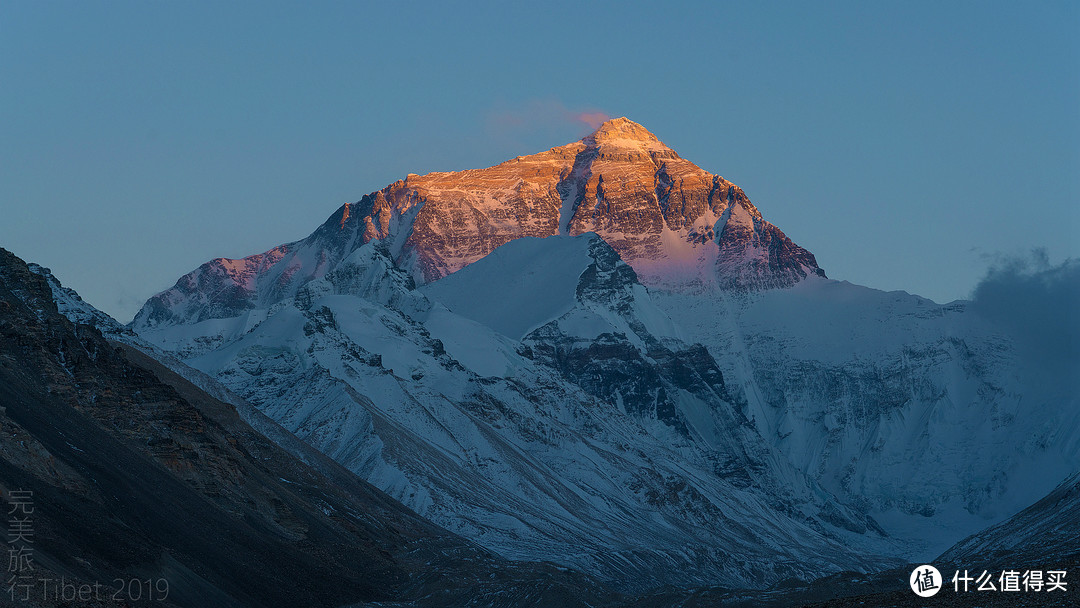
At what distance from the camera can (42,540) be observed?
106312 mm

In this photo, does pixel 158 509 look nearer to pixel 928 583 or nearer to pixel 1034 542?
pixel 928 583

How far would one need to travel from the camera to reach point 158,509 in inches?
5354

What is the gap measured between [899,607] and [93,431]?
86.7 m

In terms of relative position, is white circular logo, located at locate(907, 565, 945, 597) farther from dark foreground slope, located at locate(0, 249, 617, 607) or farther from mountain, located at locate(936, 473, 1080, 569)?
dark foreground slope, located at locate(0, 249, 617, 607)

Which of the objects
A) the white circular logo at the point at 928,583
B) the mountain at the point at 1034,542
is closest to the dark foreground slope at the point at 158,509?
the mountain at the point at 1034,542

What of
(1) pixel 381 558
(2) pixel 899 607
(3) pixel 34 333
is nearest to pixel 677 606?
(1) pixel 381 558

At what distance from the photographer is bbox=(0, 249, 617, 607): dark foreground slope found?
380 ft

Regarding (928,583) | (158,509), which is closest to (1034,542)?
(928,583)

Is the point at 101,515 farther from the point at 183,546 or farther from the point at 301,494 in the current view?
the point at 301,494

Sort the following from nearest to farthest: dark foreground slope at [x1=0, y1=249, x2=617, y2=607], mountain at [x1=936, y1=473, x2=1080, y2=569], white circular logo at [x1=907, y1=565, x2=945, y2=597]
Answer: white circular logo at [x1=907, y1=565, x2=945, y2=597] → dark foreground slope at [x1=0, y1=249, x2=617, y2=607] → mountain at [x1=936, y1=473, x2=1080, y2=569]

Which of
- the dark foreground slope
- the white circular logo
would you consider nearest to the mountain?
the dark foreground slope

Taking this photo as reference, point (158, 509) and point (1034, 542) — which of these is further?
point (1034, 542)

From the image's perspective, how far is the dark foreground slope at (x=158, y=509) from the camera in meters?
116

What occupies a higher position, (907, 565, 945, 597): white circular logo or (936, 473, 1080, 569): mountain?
(936, 473, 1080, 569): mountain
